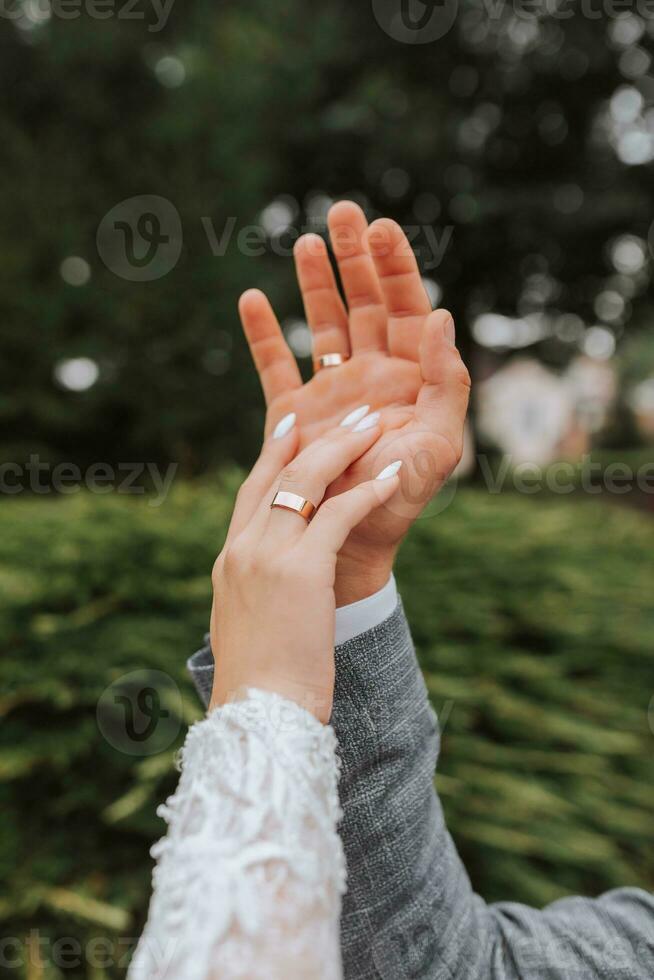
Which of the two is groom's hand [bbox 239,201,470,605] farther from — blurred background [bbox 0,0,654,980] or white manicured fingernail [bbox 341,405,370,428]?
blurred background [bbox 0,0,654,980]

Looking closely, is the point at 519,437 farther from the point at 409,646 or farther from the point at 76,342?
the point at 409,646

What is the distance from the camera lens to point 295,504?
2.64 feet

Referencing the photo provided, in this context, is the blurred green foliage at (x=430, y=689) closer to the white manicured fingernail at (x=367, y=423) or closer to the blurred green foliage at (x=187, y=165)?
the white manicured fingernail at (x=367, y=423)

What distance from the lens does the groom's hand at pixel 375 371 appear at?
3.09 ft

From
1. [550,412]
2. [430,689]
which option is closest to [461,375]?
[430,689]

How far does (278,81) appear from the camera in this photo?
587cm

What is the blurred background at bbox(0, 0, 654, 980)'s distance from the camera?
5.70 ft

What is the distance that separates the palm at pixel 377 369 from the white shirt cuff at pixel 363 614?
74 mm

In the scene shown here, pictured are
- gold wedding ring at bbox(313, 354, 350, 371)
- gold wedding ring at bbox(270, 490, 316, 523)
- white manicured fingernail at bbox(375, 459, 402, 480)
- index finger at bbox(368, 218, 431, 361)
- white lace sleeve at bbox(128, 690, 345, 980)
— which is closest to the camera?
white lace sleeve at bbox(128, 690, 345, 980)

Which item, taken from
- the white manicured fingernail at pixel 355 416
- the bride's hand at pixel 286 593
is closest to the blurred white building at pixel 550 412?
the white manicured fingernail at pixel 355 416

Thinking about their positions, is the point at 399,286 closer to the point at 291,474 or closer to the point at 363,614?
the point at 291,474

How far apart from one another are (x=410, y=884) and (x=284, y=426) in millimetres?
642

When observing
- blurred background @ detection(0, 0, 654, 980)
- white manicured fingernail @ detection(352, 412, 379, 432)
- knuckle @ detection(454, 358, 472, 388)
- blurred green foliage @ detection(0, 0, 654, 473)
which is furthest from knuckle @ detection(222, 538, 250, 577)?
blurred green foliage @ detection(0, 0, 654, 473)

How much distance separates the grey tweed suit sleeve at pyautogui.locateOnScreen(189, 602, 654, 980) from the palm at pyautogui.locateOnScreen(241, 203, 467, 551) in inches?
7.7
